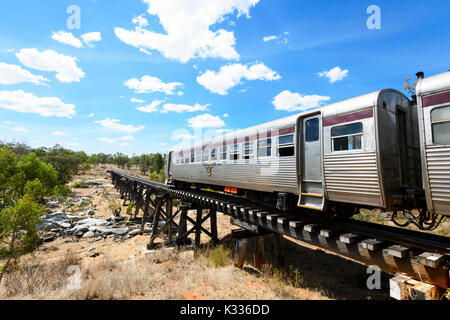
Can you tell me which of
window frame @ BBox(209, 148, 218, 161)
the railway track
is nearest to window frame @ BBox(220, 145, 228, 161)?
window frame @ BBox(209, 148, 218, 161)

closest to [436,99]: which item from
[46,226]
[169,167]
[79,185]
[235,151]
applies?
[235,151]

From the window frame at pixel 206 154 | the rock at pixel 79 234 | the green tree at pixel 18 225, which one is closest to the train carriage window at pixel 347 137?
the window frame at pixel 206 154

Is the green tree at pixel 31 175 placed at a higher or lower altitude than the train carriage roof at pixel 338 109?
lower

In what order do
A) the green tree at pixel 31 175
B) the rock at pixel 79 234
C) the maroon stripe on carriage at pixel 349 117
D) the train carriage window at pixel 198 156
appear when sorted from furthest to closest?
the green tree at pixel 31 175 < the rock at pixel 79 234 < the train carriage window at pixel 198 156 < the maroon stripe on carriage at pixel 349 117

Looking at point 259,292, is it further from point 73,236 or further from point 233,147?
point 73,236

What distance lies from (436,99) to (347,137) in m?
1.64

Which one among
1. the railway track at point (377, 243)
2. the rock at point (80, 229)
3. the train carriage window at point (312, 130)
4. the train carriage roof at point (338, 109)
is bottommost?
the rock at point (80, 229)

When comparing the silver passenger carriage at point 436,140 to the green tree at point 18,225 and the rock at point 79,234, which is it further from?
the rock at point 79,234

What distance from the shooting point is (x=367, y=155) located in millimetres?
4660

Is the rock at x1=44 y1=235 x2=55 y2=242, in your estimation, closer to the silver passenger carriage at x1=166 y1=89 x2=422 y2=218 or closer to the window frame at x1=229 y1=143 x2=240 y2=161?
the window frame at x1=229 y1=143 x2=240 y2=161

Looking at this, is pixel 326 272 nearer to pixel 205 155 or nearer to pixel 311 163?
pixel 311 163

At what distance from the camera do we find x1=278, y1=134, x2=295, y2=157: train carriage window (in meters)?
6.51

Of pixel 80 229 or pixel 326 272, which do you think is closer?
pixel 326 272

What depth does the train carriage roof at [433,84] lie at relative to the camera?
3891 millimetres
